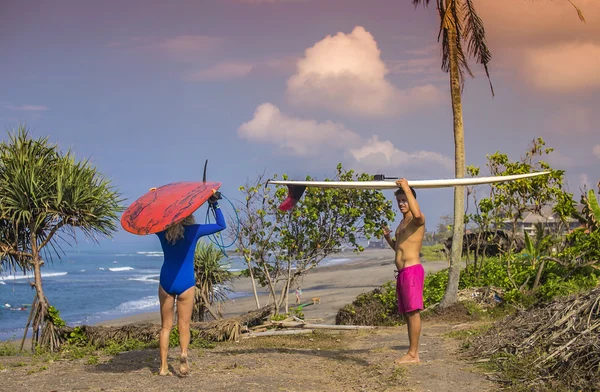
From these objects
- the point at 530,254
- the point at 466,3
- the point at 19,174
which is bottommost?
the point at 530,254

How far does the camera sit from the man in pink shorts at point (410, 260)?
7.54m

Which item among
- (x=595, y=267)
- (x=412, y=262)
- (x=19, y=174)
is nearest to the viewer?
(x=412, y=262)

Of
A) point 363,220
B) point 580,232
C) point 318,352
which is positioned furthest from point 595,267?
point 318,352

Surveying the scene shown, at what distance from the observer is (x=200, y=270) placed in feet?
45.0

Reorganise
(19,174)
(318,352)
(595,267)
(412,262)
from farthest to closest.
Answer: (595,267), (19,174), (318,352), (412,262)

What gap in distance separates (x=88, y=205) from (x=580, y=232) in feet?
35.1

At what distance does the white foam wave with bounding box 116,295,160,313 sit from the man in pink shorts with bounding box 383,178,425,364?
26814 mm

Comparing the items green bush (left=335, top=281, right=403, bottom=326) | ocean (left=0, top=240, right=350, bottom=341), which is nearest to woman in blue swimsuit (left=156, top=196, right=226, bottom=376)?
green bush (left=335, top=281, right=403, bottom=326)

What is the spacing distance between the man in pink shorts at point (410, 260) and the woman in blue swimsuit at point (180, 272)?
7.27ft

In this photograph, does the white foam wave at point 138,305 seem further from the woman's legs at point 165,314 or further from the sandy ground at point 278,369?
the woman's legs at point 165,314

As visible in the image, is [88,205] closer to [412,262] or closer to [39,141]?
[39,141]

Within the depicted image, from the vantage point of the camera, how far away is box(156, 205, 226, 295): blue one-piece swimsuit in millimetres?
7094

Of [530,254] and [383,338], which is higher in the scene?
[530,254]

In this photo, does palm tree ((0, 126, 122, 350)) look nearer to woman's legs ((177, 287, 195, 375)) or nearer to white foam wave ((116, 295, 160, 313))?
woman's legs ((177, 287, 195, 375))
